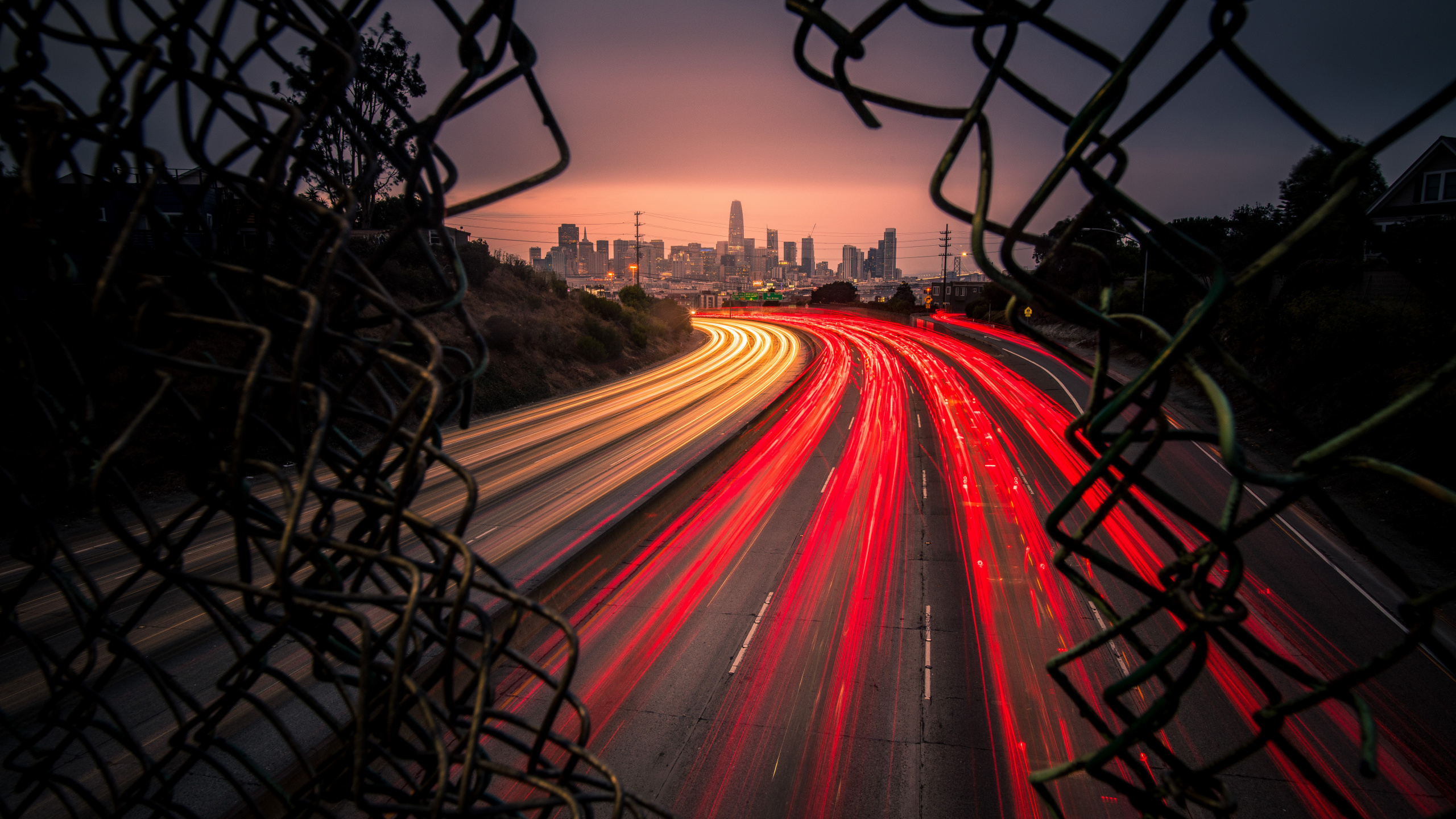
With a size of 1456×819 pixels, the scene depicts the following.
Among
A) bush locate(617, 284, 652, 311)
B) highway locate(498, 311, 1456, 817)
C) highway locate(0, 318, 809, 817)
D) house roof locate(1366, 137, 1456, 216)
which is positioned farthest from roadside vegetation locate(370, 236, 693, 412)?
house roof locate(1366, 137, 1456, 216)

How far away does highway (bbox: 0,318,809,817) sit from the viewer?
7184mm

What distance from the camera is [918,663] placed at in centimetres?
976

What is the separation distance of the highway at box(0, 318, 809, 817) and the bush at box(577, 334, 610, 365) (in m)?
5.56

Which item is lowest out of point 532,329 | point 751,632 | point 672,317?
point 751,632

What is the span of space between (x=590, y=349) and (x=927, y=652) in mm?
31468

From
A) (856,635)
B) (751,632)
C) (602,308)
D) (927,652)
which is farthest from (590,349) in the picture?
(927,652)

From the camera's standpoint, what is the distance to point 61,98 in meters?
1.79

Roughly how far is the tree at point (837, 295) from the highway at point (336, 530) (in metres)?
79.8

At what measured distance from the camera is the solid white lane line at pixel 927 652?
913cm

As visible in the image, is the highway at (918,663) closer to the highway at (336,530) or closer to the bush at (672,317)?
the highway at (336,530)

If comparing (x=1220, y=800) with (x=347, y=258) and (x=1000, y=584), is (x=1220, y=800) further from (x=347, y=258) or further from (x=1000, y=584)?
(x=1000, y=584)

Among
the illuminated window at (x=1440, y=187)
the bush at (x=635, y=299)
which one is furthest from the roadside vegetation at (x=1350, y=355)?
the bush at (x=635, y=299)

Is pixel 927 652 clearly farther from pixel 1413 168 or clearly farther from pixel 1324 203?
pixel 1413 168

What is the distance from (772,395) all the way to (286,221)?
30.7 metres
